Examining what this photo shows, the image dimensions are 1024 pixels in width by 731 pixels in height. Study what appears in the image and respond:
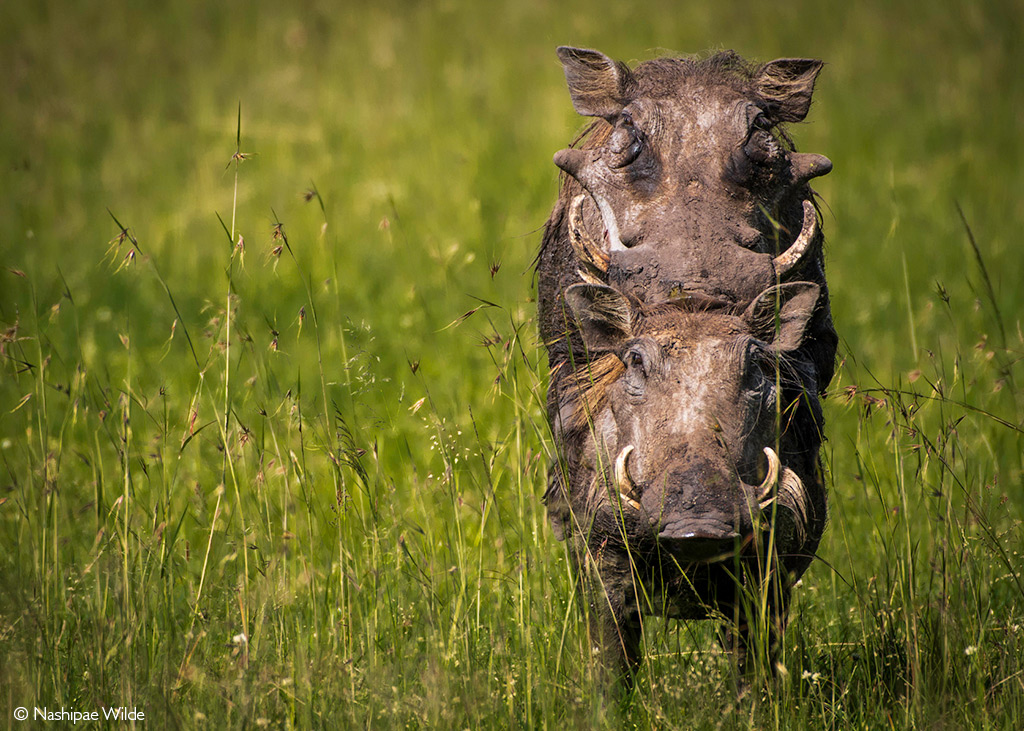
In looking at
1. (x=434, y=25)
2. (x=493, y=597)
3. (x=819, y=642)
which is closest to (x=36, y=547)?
(x=493, y=597)

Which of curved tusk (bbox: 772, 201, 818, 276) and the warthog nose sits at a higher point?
curved tusk (bbox: 772, 201, 818, 276)

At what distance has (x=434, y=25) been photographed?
16344mm

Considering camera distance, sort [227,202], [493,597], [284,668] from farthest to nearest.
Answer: [227,202] < [493,597] < [284,668]

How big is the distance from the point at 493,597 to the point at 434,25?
13627mm

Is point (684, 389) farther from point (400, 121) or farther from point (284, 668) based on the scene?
point (400, 121)

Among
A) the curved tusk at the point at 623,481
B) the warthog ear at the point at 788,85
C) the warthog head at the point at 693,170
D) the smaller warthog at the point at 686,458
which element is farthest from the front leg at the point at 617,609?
the warthog ear at the point at 788,85

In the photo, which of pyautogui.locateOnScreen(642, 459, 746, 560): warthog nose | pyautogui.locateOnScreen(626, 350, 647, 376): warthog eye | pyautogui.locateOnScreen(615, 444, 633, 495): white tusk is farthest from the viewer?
pyautogui.locateOnScreen(626, 350, 647, 376): warthog eye

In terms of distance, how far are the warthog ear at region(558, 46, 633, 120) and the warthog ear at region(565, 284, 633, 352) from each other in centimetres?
108

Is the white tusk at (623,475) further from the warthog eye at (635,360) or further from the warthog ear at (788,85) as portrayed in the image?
the warthog ear at (788,85)

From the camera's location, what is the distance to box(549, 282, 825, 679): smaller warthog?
3.10 meters

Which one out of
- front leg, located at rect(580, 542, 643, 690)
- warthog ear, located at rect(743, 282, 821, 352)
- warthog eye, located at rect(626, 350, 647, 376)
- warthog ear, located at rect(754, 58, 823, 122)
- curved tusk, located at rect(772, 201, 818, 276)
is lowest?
front leg, located at rect(580, 542, 643, 690)

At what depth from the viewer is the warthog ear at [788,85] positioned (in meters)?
4.45

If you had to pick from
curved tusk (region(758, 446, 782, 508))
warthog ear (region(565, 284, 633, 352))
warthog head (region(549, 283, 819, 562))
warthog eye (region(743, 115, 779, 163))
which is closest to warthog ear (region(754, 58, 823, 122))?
warthog eye (region(743, 115, 779, 163))

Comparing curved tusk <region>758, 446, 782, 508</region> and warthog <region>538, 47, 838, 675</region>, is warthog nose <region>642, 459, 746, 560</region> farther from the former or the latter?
curved tusk <region>758, 446, 782, 508</region>
